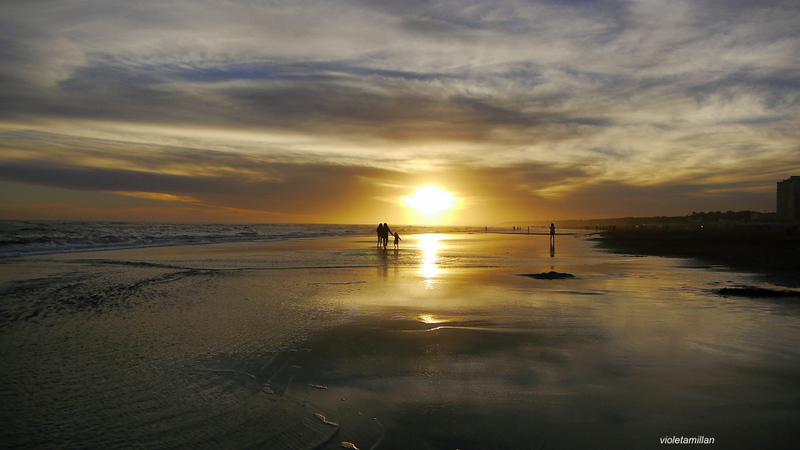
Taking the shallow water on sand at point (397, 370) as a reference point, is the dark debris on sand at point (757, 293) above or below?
above

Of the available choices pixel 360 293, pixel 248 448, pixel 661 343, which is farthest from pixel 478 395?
pixel 360 293

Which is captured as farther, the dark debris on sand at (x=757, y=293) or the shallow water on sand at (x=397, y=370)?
the dark debris on sand at (x=757, y=293)

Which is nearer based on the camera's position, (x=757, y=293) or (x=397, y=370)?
(x=397, y=370)

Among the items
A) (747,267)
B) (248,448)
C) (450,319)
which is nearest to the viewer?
(248,448)

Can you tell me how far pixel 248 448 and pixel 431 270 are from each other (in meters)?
16.4

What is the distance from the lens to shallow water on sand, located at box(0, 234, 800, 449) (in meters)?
4.35

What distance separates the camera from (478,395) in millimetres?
5211

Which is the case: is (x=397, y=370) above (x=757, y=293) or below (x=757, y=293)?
below

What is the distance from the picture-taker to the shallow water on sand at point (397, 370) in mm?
4352

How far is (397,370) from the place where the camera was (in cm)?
616

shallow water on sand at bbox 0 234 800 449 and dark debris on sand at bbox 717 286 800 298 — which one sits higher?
dark debris on sand at bbox 717 286 800 298

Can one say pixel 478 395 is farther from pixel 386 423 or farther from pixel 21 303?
pixel 21 303

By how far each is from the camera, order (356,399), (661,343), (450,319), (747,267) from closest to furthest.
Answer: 1. (356,399)
2. (661,343)
3. (450,319)
4. (747,267)

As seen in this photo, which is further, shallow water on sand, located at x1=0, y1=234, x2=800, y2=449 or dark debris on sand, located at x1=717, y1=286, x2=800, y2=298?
dark debris on sand, located at x1=717, y1=286, x2=800, y2=298
